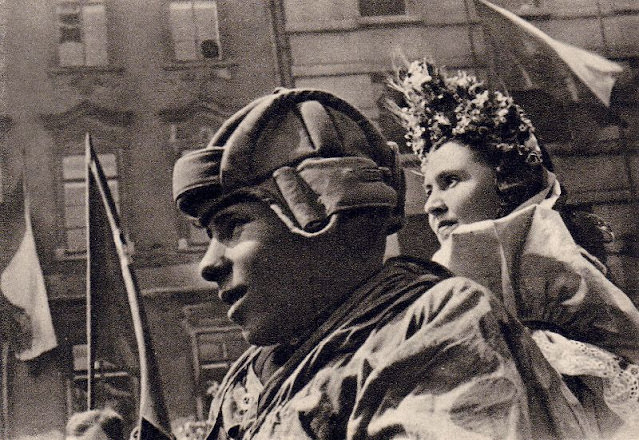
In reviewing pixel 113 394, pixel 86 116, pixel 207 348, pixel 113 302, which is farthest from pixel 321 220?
pixel 86 116

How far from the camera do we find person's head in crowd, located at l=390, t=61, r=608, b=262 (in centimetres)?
180

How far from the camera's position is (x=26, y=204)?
248cm

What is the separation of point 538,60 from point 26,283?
1.37 m

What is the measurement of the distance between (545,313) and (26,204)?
1.39m

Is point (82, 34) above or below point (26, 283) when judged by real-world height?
above

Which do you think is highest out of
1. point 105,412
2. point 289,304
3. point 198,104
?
point 198,104

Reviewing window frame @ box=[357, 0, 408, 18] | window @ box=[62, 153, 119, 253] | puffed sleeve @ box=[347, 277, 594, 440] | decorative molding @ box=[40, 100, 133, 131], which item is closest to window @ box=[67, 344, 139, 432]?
window @ box=[62, 153, 119, 253]

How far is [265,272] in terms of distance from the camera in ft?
3.52

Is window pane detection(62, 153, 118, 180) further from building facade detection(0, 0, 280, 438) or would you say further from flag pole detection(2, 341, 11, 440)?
flag pole detection(2, 341, 11, 440)

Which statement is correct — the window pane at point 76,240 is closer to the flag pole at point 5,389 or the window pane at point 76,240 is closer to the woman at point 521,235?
the flag pole at point 5,389

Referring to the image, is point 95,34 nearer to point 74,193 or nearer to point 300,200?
point 74,193

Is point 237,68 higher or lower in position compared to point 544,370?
higher

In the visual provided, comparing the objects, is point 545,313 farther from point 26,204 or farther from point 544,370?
point 26,204

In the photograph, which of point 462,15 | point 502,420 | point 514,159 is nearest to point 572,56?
point 462,15
